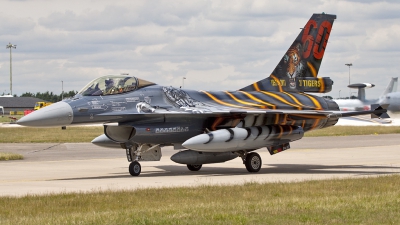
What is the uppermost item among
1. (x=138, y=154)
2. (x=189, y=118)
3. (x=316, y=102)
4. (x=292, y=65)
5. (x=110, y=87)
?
(x=292, y=65)

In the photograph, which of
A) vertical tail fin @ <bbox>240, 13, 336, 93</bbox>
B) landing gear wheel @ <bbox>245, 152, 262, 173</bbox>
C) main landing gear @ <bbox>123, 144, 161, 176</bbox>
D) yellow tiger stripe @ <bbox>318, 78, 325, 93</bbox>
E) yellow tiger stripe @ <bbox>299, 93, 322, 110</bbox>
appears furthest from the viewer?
yellow tiger stripe @ <bbox>318, 78, 325, 93</bbox>

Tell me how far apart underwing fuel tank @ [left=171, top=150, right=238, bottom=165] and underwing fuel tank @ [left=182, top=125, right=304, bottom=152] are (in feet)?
3.63

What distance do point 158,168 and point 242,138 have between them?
13.7 ft

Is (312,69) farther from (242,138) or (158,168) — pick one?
(158,168)

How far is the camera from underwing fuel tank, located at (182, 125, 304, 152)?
18.5 meters

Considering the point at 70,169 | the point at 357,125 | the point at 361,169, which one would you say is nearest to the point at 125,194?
the point at 70,169

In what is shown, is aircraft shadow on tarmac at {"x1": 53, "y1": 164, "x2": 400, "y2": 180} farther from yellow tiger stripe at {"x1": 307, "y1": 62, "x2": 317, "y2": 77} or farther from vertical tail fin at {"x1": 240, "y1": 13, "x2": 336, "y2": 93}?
yellow tiger stripe at {"x1": 307, "y1": 62, "x2": 317, "y2": 77}

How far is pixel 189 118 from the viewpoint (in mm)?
19797

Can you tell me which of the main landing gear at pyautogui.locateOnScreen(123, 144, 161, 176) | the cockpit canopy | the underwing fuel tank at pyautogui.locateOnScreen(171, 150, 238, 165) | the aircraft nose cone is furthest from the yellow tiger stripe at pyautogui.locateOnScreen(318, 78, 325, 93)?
the aircraft nose cone

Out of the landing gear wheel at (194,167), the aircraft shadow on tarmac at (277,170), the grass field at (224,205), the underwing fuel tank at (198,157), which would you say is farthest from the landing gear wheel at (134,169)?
the grass field at (224,205)

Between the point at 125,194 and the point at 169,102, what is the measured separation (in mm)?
6340

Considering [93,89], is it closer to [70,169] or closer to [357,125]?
[70,169]

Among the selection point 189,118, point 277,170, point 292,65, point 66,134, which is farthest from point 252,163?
point 66,134

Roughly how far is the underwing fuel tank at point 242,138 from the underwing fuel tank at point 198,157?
111 cm
